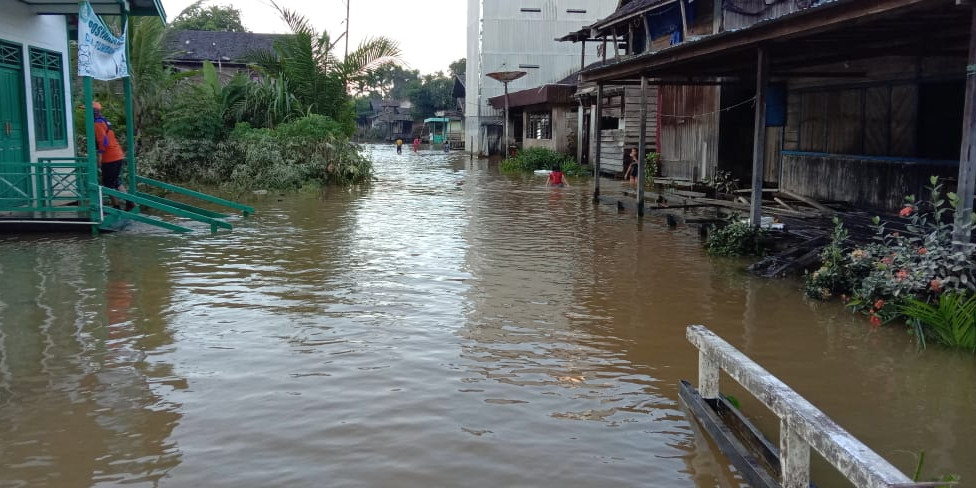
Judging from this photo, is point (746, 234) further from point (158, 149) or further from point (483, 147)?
point (483, 147)

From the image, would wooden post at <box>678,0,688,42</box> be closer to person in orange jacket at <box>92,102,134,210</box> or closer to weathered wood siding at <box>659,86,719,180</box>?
weathered wood siding at <box>659,86,719,180</box>

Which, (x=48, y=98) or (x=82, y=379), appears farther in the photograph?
(x=48, y=98)

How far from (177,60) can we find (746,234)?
1502 inches

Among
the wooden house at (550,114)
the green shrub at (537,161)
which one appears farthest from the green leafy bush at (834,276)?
the wooden house at (550,114)

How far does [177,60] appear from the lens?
139 ft

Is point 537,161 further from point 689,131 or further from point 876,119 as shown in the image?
point 876,119

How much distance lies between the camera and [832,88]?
14.4 m

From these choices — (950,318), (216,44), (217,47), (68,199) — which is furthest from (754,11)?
(216,44)

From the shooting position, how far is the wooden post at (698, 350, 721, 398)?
5004mm

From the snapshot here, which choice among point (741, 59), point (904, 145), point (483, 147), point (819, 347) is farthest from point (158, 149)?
point (483, 147)

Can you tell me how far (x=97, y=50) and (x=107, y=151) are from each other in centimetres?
207

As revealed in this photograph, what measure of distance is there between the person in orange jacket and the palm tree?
10141mm

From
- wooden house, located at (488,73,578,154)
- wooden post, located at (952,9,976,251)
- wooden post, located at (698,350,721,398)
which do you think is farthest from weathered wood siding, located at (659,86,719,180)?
wooden post, located at (698,350,721,398)

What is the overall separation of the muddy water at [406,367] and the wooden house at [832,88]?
2.38m
